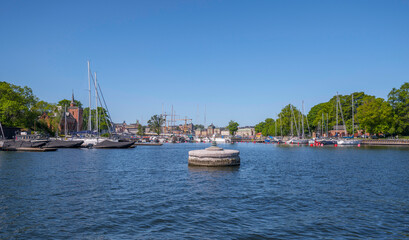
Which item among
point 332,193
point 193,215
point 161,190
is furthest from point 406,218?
point 161,190

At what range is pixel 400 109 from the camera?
101m

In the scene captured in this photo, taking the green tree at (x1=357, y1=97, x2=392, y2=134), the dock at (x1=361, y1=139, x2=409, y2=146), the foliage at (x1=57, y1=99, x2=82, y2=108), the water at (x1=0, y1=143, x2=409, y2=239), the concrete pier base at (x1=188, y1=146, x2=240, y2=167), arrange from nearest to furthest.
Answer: the water at (x1=0, y1=143, x2=409, y2=239) < the concrete pier base at (x1=188, y1=146, x2=240, y2=167) < the dock at (x1=361, y1=139, x2=409, y2=146) < the green tree at (x1=357, y1=97, x2=392, y2=134) < the foliage at (x1=57, y1=99, x2=82, y2=108)

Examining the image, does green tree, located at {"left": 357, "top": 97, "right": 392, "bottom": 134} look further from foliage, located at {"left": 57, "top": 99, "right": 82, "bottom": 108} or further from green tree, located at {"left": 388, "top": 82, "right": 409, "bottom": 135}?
foliage, located at {"left": 57, "top": 99, "right": 82, "bottom": 108}

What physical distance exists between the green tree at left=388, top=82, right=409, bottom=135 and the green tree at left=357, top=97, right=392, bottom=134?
9.12 feet

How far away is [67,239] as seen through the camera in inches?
418

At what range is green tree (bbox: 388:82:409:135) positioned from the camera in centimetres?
9844

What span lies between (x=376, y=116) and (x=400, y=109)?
535 inches

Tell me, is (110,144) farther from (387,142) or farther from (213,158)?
(387,142)

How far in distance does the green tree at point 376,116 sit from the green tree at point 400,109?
2779 mm

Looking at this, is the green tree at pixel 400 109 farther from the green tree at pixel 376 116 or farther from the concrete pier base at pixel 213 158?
the concrete pier base at pixel 213 158

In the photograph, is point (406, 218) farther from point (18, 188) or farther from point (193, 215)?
point (18, 188)

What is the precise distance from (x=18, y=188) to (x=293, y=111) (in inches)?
5399

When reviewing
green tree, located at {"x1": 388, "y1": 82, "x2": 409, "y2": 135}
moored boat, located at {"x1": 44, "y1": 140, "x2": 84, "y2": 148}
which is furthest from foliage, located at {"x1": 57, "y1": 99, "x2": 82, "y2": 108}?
green tree, located at {"x1": 388, "y1": 82, "x2": 409, "y2": 135}

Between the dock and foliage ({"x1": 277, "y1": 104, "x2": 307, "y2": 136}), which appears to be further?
foliage ({"x1": 277, "y1": 104, "x2": 307, "y2": 136})
